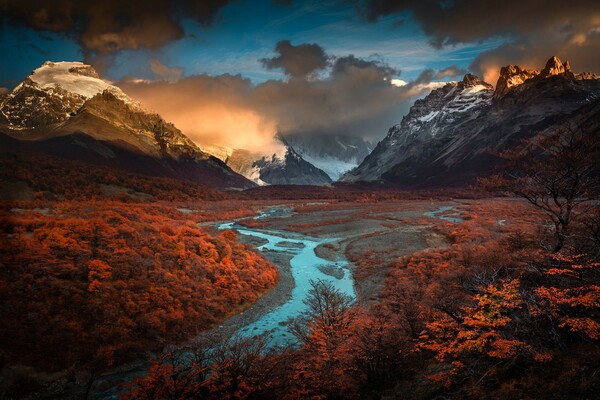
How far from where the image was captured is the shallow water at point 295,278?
23.7 m

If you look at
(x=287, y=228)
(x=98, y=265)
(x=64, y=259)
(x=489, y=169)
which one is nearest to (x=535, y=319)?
(x=98, y=265)

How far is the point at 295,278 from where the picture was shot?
37.2 m

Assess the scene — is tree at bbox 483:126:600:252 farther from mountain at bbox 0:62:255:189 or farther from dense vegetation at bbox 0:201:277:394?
mountain at bbox 0:62:255:189

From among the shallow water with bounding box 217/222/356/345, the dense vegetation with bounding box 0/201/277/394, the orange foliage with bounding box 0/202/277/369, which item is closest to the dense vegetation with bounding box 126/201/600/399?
the dense vegetation with bounding box 0/201/277/394

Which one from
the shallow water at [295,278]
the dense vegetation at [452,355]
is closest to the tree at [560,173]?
the dense vegetation at [452,355]

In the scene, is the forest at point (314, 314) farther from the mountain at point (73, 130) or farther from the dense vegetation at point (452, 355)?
the mountain at point (73, 130)

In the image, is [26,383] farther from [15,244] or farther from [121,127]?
[121,127]

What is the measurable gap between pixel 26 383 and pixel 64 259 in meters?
9.30

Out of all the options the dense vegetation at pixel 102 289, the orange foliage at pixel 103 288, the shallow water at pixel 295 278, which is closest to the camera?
the dense vegetation at pixel 102 289

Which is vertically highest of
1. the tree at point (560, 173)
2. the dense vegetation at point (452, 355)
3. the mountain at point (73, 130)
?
the mountain at point (73, 130)

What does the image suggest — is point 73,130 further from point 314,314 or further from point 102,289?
point 314,314

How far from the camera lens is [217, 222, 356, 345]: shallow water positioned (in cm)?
2367

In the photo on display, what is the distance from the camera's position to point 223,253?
1357 inches

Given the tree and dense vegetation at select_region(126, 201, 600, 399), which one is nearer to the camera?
dense vegetation at select_region(126, 201, 600, 399)
